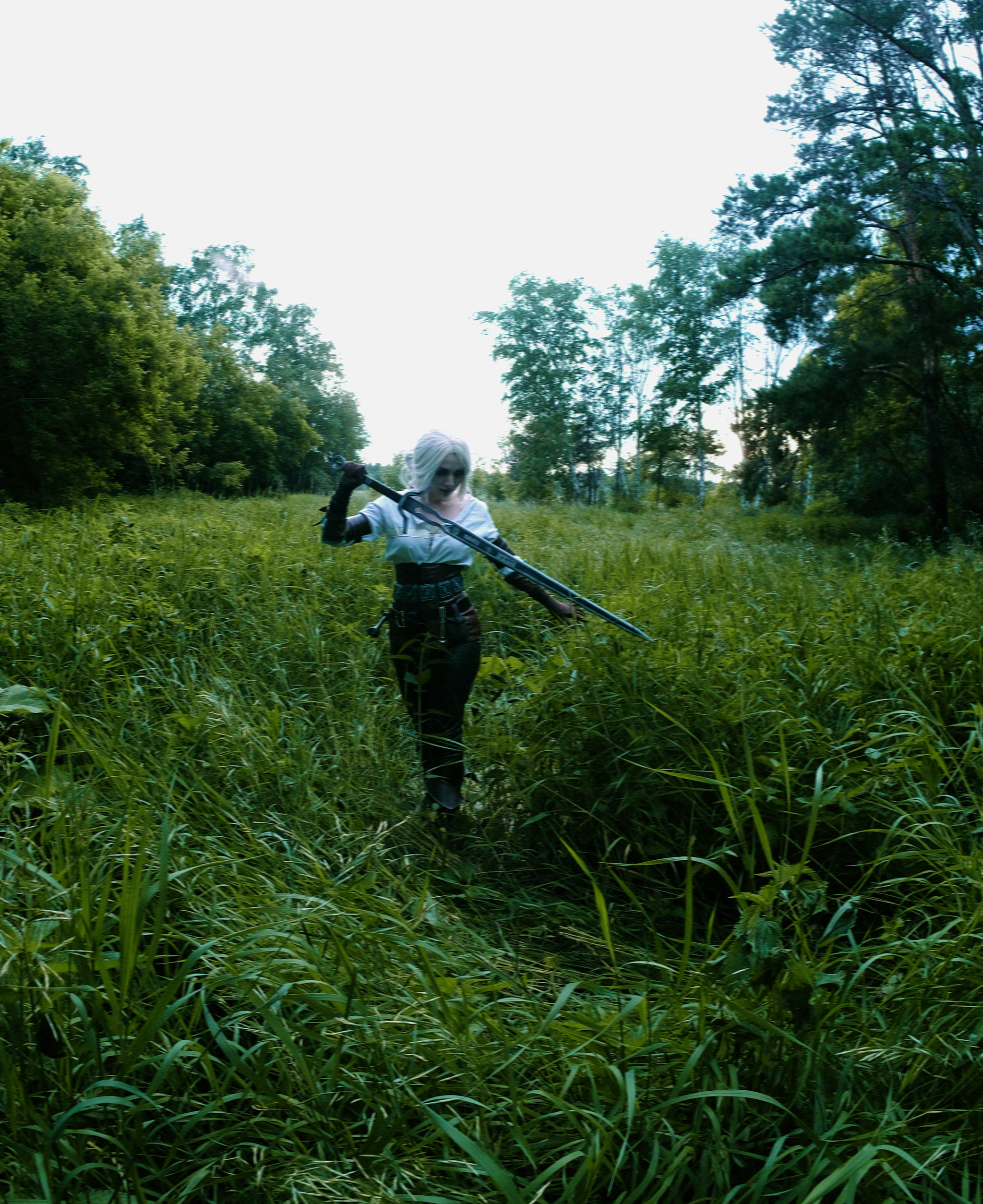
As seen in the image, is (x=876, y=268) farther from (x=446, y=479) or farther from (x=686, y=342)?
(x=686, y=342)

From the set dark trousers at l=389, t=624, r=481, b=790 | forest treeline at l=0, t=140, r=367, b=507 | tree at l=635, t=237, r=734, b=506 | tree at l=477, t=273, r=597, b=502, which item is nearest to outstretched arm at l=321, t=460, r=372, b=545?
dark trousers at l=389, t=624, r=481, b=790

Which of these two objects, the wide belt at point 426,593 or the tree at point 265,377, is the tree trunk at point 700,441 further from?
the wide belt at point 426,593

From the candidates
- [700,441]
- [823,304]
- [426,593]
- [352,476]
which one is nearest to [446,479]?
[352,476]

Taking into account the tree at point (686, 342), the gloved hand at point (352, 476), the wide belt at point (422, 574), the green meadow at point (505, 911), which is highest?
the tree at point (686, 342)

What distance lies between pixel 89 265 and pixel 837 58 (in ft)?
47.8

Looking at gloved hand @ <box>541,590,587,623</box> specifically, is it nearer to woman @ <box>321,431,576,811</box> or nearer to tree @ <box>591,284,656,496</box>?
woman @ <box>321,431,576,811</box>

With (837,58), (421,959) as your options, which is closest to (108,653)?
(421,959)

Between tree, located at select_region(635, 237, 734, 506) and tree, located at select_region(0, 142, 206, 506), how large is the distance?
22.7m

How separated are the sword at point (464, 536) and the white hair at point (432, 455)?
91mm

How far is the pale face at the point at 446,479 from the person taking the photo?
361 cm

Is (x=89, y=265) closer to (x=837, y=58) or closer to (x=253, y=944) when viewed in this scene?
(x=837, y=58)

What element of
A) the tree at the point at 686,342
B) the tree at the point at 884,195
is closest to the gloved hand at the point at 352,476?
the tree at the point at 884,195

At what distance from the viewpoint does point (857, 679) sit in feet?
11.3

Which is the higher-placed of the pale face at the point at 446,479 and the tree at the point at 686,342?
the tree at the point at 686,342
